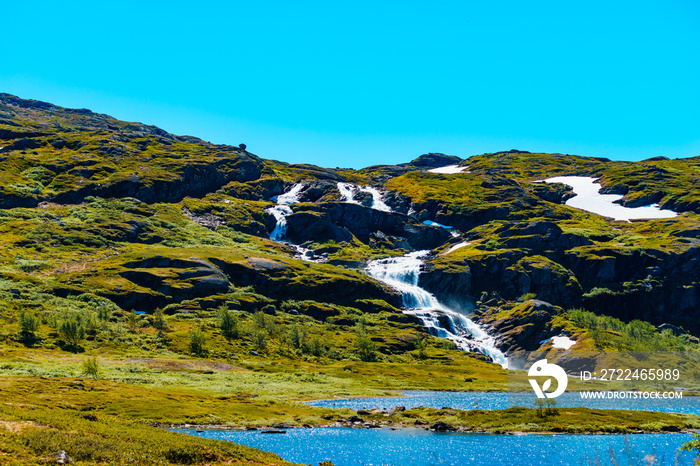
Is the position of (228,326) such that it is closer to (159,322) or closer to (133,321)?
(159,322)

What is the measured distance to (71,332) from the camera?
424 ft

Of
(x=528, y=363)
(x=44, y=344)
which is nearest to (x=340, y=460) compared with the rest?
(x=44, y=344)

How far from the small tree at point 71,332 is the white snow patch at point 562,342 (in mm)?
157061

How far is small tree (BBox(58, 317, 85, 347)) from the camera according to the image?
423ft

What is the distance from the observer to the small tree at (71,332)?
423 feet

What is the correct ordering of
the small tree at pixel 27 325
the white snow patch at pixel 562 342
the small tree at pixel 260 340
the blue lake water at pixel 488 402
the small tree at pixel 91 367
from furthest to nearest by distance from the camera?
1. the white snow patch at pixel 562 342
2. the small tree at pixel 260 340
3. the small tree at pixel 27 325
4. the blue lake water at pixel 488 402
5. the small tree at pixel 91 367

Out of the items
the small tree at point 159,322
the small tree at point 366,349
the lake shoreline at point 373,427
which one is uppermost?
the lake shoreline at point 373,427

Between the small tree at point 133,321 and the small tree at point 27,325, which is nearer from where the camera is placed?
the small tree at point 27,325

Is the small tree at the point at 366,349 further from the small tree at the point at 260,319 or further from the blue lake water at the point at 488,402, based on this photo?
the blue lake water at the point at 488,402

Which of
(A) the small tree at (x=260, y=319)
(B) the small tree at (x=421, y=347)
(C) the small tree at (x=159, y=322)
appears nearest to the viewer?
(C) the small tree at (x=159, y=322)

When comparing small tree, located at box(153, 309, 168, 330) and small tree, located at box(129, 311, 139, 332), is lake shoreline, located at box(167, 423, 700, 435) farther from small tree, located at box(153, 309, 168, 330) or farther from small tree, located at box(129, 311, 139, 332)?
small tree, located at box(153, 309, 168, 330)

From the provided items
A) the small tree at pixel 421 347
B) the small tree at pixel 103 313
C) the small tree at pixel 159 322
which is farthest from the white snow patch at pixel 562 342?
the small tree at pixel 103 313

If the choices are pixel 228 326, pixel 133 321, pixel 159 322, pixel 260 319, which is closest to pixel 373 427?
pixel 228 326

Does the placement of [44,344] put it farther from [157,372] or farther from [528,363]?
[528,363]
